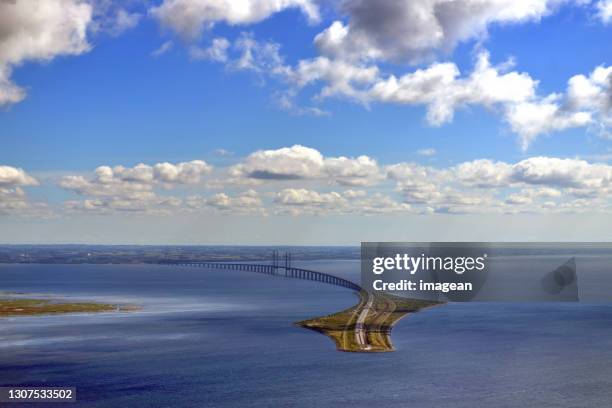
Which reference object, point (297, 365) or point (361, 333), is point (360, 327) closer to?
point (361, 333)

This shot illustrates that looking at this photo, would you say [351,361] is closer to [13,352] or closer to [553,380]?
[553,380]

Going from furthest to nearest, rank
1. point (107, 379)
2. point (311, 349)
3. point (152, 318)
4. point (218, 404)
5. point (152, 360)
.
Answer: point (152, 318) → point (311, 349) → point (152, 360) → point (107, 379) → point (218, 404)

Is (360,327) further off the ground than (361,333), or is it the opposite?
(360,327)

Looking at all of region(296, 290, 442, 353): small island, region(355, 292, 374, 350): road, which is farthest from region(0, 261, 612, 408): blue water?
region(355, 292, 374, 350): road

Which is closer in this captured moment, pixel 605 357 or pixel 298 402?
pixel 298 402

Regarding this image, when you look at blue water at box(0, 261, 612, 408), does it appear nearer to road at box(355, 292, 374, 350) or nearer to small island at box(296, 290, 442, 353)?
small island at box(296, 290, 442, 353)

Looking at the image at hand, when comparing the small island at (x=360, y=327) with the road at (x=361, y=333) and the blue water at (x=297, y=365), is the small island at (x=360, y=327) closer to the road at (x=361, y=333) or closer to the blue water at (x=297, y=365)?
the road at (x=361, y=333)

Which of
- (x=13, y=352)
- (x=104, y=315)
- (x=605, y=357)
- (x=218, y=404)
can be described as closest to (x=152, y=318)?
(x=104, y=315)

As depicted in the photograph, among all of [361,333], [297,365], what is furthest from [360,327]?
[297,365]

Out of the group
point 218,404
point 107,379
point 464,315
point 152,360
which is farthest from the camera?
point 464,315

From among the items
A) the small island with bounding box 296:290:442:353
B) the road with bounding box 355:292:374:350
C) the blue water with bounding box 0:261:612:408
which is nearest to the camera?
the blue water with bounding box 0:261:612:408

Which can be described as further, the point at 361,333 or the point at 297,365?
the point at 361,333
